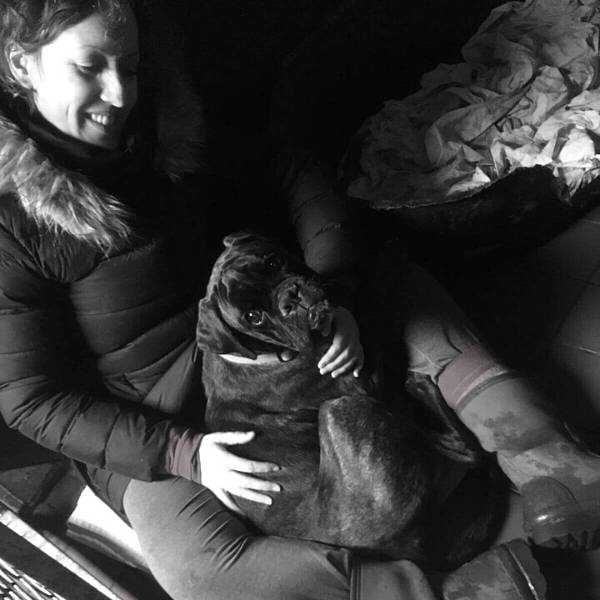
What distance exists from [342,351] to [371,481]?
0.88 ft

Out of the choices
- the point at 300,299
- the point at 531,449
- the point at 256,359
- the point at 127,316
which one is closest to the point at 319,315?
the point at 300,299

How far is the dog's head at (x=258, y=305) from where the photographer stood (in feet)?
4.56

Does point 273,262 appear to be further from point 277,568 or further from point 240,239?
point 277,568

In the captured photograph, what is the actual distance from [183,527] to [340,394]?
42 centimetres

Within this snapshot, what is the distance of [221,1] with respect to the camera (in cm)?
196

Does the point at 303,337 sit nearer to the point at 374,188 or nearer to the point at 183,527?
the point at 183,527

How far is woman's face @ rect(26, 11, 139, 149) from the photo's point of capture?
4.17ft

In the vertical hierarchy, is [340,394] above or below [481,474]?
above

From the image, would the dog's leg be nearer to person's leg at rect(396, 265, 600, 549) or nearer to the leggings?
the leggings

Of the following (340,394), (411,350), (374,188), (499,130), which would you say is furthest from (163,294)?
(499,130)

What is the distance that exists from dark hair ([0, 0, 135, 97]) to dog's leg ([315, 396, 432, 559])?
34.0 inches

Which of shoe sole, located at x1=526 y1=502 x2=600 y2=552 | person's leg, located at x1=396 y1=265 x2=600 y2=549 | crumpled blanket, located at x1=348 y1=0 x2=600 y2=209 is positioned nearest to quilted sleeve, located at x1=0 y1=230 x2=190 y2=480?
person's leg, located at x1=396 y1=265 x2=600 y2=549

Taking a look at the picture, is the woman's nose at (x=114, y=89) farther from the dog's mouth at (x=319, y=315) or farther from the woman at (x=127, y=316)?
the dog's mouth at (x=319, y=315)

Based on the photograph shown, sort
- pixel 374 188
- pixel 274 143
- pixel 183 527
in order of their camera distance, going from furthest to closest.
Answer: pixel 374 188
pixel 274 143
pixel 183 527
